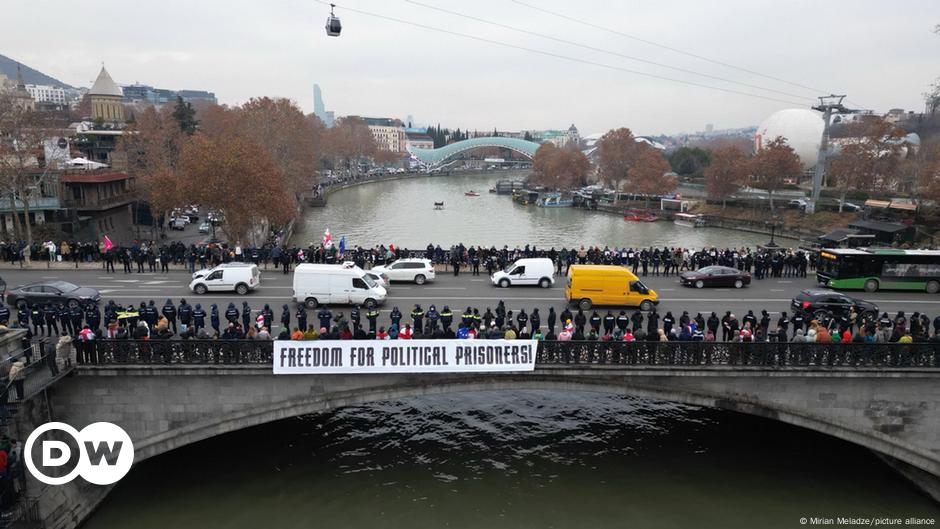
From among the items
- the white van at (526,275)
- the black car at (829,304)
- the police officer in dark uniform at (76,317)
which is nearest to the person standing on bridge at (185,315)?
the police officer in dark uniform at (76,317)

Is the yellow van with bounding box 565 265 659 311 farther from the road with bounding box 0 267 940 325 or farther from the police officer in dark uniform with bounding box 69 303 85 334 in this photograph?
the police officer in dark uniform with bounding box 69 303 85 334

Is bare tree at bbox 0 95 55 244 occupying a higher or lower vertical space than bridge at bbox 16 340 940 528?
higher

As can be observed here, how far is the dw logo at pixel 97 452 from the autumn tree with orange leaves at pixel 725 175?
236 ft

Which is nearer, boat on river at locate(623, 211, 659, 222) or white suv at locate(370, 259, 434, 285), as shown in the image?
white suv at locate(370, 259, 434, 285)

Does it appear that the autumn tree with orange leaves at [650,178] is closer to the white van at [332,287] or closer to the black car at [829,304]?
the black car at [829,304]

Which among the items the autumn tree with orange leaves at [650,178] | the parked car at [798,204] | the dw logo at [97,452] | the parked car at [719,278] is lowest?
the dw logo at [97,452]

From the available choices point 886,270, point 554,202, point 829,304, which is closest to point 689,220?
point 554,202

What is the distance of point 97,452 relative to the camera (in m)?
16.1

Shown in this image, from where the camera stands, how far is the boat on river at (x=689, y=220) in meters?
73.9

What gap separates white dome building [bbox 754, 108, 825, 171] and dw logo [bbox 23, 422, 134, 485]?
96.3 m

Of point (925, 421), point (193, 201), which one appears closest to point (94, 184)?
point (193, 201)

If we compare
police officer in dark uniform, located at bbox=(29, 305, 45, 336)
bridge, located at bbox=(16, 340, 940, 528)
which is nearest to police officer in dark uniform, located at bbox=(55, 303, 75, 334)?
police officer in dark uniform, located at bbox=(29, 305, 45, 336)

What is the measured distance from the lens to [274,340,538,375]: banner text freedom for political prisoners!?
15727 millimetres

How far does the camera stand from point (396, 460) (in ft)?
62.7
